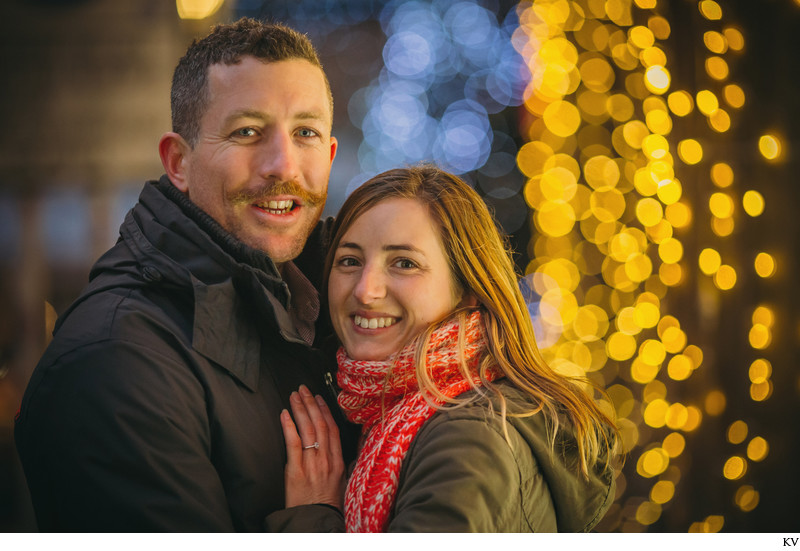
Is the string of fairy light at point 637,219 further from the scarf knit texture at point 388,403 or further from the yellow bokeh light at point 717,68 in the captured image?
the scarf knit texture at point 388,403

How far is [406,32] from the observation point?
344 centimetres

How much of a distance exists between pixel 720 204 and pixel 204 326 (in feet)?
6.92

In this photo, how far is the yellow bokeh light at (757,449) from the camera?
2498mm

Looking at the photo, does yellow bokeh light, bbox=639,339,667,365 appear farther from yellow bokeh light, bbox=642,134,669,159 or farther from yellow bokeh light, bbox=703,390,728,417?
yellow bokeh light, bbox=642,134,669,159

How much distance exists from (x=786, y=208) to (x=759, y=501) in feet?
3.74

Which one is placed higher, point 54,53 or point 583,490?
point 54,53

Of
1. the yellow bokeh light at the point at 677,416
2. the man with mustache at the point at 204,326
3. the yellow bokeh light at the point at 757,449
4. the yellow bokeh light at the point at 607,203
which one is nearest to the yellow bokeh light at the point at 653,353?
the yellow bokeh light at the point at 677,416

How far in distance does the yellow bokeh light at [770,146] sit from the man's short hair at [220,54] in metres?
1.80

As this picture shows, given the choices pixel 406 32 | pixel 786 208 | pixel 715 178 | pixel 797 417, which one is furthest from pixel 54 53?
pixel 797 417

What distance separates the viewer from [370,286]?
1.45 m

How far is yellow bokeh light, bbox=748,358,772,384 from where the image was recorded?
2496mm

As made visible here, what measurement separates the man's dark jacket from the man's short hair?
24 cm

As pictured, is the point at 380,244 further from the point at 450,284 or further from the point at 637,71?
the point at 637,71

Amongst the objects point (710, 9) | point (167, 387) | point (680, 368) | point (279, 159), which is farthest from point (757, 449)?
point (167, 387)
